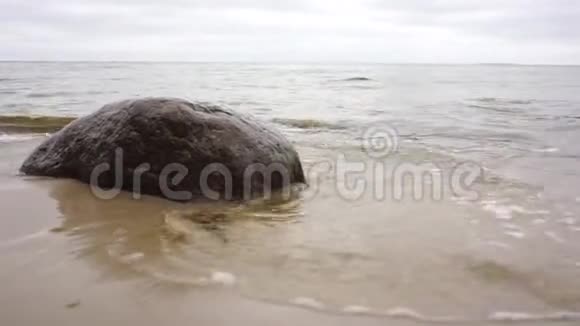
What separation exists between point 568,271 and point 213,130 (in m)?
2.28

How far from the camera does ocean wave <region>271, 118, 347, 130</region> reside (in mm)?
8227

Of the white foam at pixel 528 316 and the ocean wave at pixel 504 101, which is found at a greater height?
the ocean wave at pixel 504 101

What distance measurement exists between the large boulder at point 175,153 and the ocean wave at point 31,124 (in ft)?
13.1

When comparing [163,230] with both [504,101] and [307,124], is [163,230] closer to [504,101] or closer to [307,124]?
[307,124]

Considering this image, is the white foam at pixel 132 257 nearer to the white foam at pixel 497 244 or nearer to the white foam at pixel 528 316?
the white foam at pixel 528 316

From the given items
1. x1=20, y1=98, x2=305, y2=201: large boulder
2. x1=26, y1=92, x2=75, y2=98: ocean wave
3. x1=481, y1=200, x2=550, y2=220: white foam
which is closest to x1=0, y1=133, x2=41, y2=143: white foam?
x1=20, y1=98, x2=305, y2=201: large boulder

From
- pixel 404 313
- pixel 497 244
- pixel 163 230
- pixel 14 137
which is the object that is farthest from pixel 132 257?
pixel 14 137

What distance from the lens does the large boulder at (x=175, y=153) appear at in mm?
3414

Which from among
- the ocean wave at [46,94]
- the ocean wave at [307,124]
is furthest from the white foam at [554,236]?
the ocean wave at [46,94]

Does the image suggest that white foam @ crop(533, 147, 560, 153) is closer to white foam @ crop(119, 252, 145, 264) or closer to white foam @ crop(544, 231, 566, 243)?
white foam @ crop(544, 231, 566, 243)

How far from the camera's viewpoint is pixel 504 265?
2.27 metres

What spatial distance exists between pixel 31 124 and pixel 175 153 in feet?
18.1

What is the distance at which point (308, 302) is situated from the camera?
188 centimetres

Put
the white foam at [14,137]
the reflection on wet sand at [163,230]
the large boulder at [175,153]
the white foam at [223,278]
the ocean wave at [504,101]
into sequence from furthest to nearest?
the ocean wave at [504,101] < the white foam at [14,137] < the large boulder at [175,153] < the reflection on wet sand at [163,230] < the white foam at [223,278]
